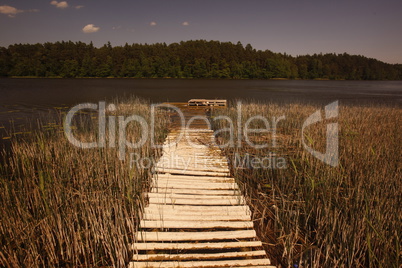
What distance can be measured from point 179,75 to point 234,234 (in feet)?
282

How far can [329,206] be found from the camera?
2705 millimetres

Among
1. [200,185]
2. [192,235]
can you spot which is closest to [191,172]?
[200,185]

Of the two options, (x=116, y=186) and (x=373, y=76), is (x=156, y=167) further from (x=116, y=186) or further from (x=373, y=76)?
(x=373, y=76)

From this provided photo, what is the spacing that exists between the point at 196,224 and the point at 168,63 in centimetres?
8709

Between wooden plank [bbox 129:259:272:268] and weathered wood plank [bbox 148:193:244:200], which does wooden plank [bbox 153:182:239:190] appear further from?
wooden plank [bbox 129:259:272:268]

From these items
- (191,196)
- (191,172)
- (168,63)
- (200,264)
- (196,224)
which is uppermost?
(168,63)

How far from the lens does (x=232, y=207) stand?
3.08 meters

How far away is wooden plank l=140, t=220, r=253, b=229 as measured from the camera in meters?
2.65

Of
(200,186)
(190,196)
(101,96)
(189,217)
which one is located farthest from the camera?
→ (101,96)

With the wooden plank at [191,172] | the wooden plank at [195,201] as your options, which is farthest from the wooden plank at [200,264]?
the wooden plank at [191,172]

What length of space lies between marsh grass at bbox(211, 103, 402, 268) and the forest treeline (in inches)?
3257

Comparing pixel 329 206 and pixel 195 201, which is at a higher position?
pixel 329 206

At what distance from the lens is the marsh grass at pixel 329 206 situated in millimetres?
2406

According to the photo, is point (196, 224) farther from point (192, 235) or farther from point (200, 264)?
point (200, 264)
